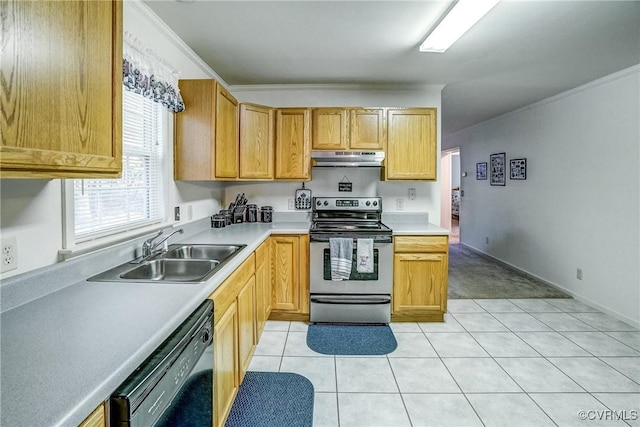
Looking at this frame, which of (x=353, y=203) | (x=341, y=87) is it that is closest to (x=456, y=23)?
(x=341, y=87)

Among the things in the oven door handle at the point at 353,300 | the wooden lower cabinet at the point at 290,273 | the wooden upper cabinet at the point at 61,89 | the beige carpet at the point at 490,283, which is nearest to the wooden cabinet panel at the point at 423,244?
the oven door handle at the point at 353,300

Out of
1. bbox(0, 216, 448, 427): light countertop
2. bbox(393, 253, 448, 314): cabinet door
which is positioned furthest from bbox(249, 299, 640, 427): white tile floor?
bbox(0, 216, 448, 427): light countertop

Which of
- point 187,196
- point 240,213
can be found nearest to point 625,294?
point 240,213

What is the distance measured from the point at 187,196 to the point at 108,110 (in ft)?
5.53

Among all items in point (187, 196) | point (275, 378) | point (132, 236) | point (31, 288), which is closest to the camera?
point (31, 288)

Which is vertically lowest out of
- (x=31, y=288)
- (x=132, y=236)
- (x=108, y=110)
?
(x=31, y=288)

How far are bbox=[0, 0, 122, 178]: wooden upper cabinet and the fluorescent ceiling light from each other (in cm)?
177

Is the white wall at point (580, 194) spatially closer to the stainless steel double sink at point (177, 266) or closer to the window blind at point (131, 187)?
the stainless steel double sink at point (177, 266)

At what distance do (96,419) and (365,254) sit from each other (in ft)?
8.22

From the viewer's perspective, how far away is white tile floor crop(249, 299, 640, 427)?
1947 millimetres

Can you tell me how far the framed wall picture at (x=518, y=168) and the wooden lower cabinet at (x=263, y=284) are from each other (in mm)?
3832

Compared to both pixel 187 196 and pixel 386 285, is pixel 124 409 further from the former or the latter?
pixel 386 285

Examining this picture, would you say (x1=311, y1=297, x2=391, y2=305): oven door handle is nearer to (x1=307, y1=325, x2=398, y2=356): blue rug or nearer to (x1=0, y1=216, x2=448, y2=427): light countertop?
(x1=307, y1=325, x2=398, y2=356): blue rug

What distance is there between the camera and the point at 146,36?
2127mm
